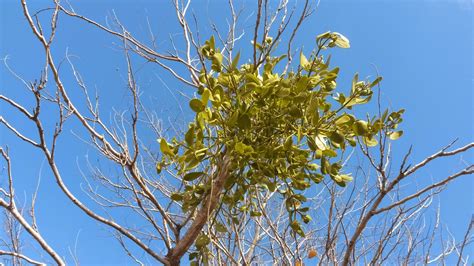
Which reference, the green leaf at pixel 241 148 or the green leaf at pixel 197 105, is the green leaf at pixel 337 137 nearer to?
the green leaf at pixel 241 148

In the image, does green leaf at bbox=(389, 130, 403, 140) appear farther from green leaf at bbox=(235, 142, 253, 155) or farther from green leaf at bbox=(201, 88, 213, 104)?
green leaf at bbox=(201, 88, 213, 104)

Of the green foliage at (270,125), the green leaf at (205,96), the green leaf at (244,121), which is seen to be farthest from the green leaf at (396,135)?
the green leaf at (205,96)

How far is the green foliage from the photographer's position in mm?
1049

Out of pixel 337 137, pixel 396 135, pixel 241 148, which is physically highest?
pixel 396 135

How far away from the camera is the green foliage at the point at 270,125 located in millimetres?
1049

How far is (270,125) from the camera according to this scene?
3.63 ft

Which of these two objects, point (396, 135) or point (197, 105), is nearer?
point (197, 105)

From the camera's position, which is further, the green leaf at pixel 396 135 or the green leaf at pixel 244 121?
the green leaf at pixel 396 135

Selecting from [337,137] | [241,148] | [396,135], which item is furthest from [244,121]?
[396,135]

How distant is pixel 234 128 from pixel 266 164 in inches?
4.8

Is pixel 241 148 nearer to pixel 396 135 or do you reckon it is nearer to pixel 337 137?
pixel 337 137

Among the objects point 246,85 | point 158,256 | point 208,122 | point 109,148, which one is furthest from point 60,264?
point 246,85

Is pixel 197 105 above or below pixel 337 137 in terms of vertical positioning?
below

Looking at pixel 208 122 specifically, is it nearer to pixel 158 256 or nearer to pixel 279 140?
Result: pixel 279 140
